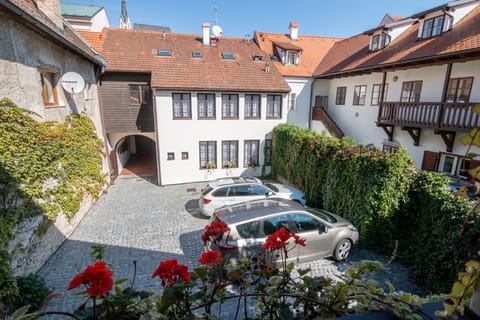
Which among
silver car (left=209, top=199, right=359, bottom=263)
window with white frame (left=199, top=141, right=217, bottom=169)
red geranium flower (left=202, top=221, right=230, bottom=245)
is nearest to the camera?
red geranium flower (left=202, top=221, right=230, bottom=245)

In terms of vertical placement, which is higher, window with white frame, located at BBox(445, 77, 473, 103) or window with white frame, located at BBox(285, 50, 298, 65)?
window with white frame, located at BBox(285, 50, 298, 65)

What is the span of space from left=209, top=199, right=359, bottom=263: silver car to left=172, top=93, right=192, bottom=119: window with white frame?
824cm

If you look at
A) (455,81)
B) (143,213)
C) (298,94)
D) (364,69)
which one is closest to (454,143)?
(455,81)

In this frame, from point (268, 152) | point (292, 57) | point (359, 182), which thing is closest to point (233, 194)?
point (359, 182)

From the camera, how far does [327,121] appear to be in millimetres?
17703

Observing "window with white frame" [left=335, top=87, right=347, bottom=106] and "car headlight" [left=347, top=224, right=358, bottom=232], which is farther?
"window with white frame" [left=335, top=87, right=347, bottom=106]

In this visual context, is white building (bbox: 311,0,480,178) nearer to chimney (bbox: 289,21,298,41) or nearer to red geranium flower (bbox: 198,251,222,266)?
chimney (bbox: 289,21,298,41)

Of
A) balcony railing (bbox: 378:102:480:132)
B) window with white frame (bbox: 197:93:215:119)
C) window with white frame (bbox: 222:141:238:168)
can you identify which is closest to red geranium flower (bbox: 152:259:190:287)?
balcony railing (bbox: 378:102:480:132)

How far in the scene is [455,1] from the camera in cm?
1127

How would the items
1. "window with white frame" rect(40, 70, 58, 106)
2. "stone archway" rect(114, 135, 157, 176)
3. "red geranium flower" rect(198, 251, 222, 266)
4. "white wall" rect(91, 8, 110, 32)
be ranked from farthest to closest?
1. "stone archway" rect(114, 135, 157, 176)
2. "white wall" rect(91, 8, 110, 32)
3. "window with white frame" rect(40, 70, 58, 106)
4. "red geranium flower" rect(198, 251, 222, 266)

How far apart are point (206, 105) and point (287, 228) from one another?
9828mm

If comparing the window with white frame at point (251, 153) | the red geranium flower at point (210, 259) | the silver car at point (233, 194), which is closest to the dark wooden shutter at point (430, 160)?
the silver car at point (233, 194)

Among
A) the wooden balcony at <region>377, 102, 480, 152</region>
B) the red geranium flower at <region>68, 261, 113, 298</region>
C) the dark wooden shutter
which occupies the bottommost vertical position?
the dark wooden shutter

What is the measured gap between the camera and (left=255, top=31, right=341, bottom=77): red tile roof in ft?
62.1
